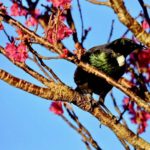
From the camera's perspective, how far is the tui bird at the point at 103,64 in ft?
17.3

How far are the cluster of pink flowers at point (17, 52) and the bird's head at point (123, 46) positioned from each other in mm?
2398

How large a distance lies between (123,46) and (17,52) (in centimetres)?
266

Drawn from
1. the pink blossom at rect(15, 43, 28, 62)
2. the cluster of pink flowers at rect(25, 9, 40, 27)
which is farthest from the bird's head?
the pink blossom at rect(15, 43, 28, 62)

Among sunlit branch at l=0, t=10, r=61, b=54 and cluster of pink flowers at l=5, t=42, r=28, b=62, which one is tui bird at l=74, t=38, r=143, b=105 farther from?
sunlit branch at l=0, t=10, r=61, b=54

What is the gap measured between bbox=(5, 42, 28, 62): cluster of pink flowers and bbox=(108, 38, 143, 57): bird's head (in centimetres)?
240

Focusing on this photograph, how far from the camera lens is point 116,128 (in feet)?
10.2

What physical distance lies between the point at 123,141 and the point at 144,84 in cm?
56

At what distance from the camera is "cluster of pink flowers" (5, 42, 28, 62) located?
310 centimetres

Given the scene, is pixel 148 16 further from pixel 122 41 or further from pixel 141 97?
pixel 122 41

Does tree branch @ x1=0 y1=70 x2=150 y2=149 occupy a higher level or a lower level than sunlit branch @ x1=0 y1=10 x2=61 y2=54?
lower

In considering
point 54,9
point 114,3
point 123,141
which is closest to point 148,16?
point 114,3

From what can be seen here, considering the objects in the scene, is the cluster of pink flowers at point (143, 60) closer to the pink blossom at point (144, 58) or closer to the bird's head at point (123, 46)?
the pink blossom at point (144, 58)

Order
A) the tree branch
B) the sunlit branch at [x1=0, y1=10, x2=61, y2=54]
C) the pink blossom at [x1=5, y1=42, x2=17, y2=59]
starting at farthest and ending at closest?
the pink blossom at [x1=5, y1=42, x2=17, y2=59] < the tree branch < the sunlit branch at [x1=0, y1=10, x2=61, y2=54]

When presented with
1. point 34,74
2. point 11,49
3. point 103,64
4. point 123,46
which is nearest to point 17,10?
point 11,49
